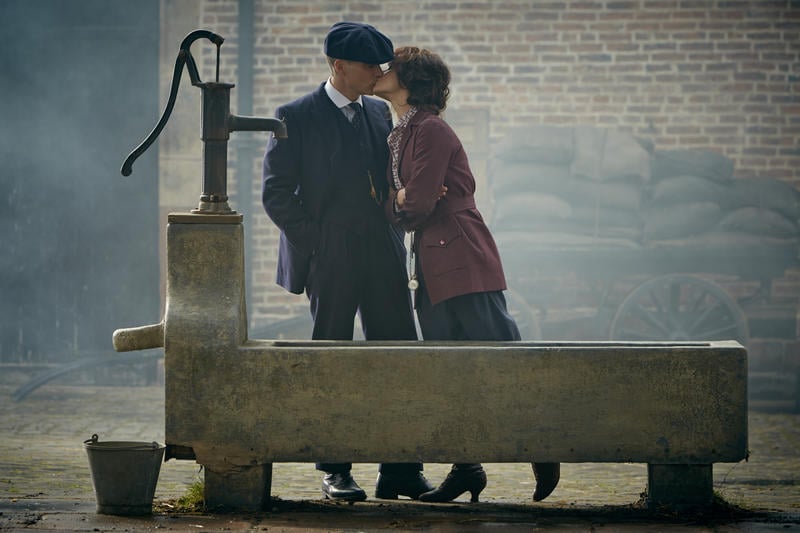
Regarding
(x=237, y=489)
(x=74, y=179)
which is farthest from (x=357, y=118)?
(x=74, y=179)

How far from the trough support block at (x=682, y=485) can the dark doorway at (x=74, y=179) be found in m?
6.47

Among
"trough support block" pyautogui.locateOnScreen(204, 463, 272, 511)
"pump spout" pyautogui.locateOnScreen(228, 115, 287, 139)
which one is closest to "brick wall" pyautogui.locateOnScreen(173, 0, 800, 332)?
"pump spout" pyautogui.locateOnScreen(228, 115, 287, 139)

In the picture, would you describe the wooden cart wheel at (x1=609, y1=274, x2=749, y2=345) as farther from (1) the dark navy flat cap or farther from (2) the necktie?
(1) the dark navy flat cap

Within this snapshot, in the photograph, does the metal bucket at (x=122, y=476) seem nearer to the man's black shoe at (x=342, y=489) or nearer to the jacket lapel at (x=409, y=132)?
the man's black shoe at (x=342, y=489)

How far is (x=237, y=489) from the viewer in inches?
178

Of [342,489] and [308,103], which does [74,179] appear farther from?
[342,489]

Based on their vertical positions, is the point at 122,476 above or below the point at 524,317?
below

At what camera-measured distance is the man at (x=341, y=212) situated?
16.4 ft

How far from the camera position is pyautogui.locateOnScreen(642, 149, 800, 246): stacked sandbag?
32.0ft

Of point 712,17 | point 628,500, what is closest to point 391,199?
point 628,500

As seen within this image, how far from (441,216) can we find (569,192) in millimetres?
4967

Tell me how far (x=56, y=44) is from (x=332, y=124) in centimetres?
598

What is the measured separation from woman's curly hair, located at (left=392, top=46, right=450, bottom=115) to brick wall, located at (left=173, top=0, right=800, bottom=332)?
5044 millimetres

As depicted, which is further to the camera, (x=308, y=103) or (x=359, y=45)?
(x=308, y=103)
